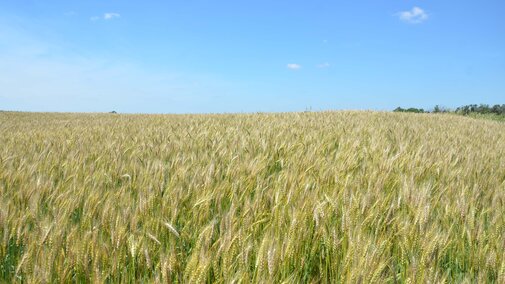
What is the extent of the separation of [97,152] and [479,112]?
98.7ft

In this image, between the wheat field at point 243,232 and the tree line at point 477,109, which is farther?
the tree line at point 477,109

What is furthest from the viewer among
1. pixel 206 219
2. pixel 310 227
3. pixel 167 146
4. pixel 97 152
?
pixel 167 146

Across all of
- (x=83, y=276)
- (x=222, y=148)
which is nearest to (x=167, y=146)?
(x=222, y=148)

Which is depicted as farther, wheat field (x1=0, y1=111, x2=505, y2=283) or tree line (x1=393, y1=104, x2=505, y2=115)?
tree line (x1=393, y1=104, x2=505, y2=115)

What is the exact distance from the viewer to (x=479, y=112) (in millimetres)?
28344

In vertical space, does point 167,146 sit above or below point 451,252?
above

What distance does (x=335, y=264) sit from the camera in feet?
4.42

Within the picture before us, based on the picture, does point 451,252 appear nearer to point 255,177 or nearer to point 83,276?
point 255,177

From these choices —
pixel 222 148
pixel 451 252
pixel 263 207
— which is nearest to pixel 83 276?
pixel 263 207

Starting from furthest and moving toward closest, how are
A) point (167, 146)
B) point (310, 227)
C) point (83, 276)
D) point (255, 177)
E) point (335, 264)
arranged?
point (167, 146) < point (255, 177) < point (310, 227) < point (335, 264) < point (83, 276)

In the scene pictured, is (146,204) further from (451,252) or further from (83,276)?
(451,252)

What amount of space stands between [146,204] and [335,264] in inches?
33.4

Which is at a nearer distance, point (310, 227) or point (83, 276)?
point (83, 276)

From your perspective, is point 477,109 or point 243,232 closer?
point 243,232
